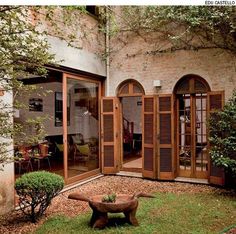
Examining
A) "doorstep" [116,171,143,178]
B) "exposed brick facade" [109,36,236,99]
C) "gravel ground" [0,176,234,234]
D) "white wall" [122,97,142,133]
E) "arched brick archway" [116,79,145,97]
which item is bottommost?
"gravel ground" [0,176,234,234]

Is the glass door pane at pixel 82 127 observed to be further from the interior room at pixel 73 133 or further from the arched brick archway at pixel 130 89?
the arched brick archway at pixel 130 89

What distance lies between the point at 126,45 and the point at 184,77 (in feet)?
6.23

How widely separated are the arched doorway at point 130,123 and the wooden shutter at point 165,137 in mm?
809

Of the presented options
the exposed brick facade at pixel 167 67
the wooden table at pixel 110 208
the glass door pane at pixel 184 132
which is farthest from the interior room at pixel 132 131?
the wooden table at pixel 110 208

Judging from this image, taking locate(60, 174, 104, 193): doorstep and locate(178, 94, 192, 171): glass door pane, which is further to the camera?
locate(178, 94, 192, 171): glass door pane

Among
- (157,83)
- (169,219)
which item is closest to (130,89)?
(157,83)

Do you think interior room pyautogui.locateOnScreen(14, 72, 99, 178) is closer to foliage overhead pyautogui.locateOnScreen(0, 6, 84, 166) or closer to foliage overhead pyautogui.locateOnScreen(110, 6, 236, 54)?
foliage overhead pyautogui.locateOnScreen(110, 6, 236, 54)

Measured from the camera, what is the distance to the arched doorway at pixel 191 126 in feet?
23.4

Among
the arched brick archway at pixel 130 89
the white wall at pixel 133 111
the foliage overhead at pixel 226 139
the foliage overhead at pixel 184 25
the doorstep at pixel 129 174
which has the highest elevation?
the foliage overhead at pixel 184 25

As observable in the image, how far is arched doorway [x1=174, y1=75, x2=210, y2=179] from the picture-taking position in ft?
23.4

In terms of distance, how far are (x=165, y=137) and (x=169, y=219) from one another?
116 inches

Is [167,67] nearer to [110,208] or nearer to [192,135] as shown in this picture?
[192,135]

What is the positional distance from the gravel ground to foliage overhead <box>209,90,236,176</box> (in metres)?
0.84

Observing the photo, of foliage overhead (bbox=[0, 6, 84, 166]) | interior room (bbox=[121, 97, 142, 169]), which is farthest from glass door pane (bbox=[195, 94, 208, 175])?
foliage overhead (bbox=[0, 6, 84, 166])
